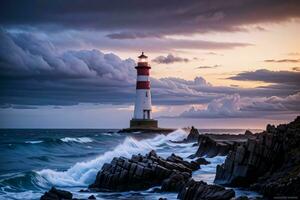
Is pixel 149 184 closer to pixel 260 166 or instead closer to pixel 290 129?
pixel 260 166

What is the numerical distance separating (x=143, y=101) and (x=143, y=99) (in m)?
0.25

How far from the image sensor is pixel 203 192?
55.1ft

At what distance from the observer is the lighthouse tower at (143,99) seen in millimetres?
65688

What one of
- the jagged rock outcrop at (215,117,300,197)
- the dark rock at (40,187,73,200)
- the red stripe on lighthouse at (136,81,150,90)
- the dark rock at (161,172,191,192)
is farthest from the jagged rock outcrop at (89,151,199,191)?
the red stripe on lighthouse at (136,81,150,90)

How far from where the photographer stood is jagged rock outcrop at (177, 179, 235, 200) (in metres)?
15.6

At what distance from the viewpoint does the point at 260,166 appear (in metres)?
21.1

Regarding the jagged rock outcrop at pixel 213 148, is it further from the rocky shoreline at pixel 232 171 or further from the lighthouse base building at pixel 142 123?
the lighthouse base building at pixel 142 123

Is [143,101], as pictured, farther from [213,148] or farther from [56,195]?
[56,195]

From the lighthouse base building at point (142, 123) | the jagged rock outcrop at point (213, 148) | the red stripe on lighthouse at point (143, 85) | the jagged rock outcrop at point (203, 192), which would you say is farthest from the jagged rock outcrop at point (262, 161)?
the lighthouse base building at point (142, 123)

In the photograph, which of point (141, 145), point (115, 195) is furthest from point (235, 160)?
point (141, 145)

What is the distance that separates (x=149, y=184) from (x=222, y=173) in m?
3.08

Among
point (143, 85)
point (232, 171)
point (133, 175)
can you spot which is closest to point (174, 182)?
point (133, 175)

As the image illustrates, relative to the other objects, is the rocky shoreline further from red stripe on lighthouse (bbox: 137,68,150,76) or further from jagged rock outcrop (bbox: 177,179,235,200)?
red stripe on lighthouse (bbox: 137,68,150,76)

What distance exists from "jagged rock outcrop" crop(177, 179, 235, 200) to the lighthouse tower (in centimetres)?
4696
